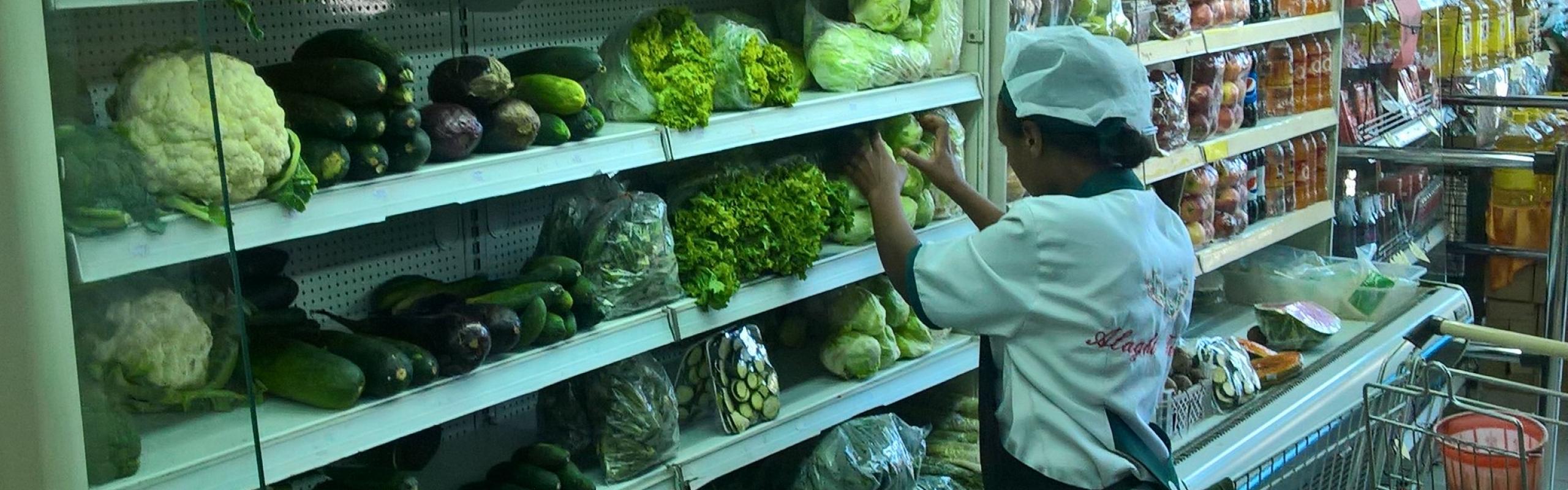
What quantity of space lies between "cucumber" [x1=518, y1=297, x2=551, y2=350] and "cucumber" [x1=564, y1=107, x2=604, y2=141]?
338 millimetres

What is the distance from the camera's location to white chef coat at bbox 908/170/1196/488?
246 centimetres

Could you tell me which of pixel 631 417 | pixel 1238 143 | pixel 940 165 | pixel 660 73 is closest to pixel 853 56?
pixel 940 165

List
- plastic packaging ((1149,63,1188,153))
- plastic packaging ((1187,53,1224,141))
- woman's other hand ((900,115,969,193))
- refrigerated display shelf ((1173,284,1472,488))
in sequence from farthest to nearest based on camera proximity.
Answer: plastic packaging ((1187,53,1224,141)), plastic packaging ((1149,63,1188,153)), refrigerated display shelf ((1173,284,1472,488)), woman's other hand ((900,115,969,193))

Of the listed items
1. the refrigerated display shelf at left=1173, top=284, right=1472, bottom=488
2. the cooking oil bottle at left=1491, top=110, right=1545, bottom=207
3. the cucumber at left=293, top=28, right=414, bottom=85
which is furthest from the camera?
the cooking oil bottle at left=1491, top=110, right=1545, bottom=207

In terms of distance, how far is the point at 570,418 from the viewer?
2939mm

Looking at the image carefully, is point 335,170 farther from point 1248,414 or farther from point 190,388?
point 1248,414

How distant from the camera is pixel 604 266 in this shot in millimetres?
2783

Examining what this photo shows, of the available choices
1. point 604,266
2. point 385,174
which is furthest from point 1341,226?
point 385,174

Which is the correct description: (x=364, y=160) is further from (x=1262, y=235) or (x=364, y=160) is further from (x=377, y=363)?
(x=1262, y=235)

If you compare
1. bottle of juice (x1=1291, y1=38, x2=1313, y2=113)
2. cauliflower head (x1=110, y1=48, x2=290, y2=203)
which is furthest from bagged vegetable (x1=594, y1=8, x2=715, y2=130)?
bottle of juice (x1=1291, y1=38, x2=1313, y2=113)

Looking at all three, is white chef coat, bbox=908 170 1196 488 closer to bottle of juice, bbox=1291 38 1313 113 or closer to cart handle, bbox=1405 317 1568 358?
cart handle, bbox=1405 317 1568 358

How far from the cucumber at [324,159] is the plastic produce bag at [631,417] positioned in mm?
859

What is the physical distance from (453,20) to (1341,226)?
12.5ft

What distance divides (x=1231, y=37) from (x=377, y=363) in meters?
3.20
